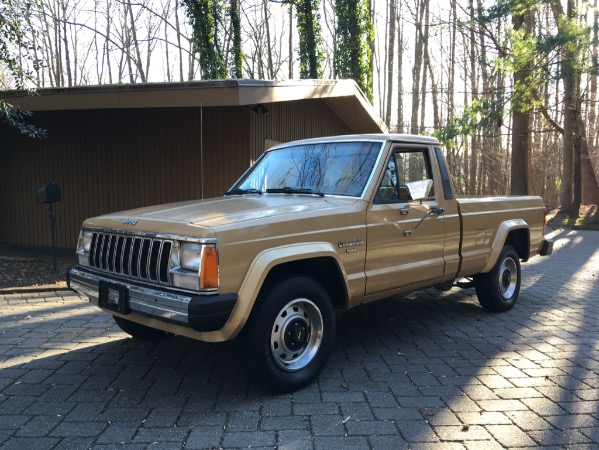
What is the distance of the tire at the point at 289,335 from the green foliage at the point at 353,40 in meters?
15.2

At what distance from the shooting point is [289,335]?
377 centimetres

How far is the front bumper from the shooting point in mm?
3174

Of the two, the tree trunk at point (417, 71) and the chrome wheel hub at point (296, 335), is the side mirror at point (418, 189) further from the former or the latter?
A: the tree trunk at point (417, 71)

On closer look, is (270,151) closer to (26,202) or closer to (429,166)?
(429,166)

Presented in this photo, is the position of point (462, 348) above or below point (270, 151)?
below

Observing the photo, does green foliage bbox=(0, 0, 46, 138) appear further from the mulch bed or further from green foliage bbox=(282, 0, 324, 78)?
green foliage bbox=(282, 0, 324, 78)

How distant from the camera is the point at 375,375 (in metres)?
4.14

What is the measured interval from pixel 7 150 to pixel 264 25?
922 inches

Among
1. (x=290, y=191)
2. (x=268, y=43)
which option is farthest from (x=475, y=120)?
(x=268, y=43)

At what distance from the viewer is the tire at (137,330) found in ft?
15.7

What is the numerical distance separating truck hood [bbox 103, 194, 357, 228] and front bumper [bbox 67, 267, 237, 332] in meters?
0.49

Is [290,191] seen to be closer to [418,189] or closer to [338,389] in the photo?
[418,189]

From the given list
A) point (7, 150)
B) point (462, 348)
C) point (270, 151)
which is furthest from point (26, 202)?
point (462, 348)

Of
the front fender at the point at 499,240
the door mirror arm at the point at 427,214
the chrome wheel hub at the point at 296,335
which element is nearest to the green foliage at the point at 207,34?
the front fender at the point at 499,240
